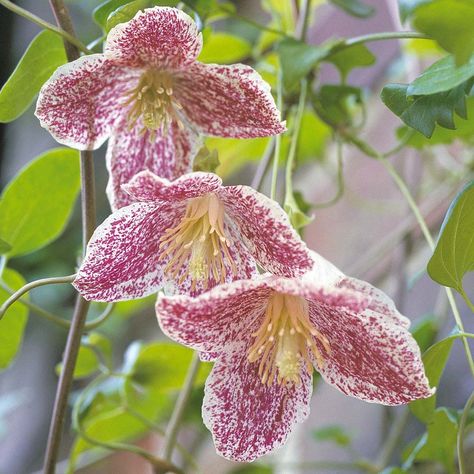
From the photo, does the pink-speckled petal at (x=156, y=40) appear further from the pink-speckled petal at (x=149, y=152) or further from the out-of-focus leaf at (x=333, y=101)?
the out-of-focus leaf at (x=333, y=101)

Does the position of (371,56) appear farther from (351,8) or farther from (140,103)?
(140,103)

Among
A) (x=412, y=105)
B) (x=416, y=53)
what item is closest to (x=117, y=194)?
(x=412, y=105)

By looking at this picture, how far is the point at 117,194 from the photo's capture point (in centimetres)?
48

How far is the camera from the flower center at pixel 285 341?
1.38 ft

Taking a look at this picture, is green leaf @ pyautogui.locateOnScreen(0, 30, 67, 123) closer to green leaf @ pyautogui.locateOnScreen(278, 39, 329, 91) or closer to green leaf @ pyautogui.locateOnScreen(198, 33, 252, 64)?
green leaf @ pyautogui.locateOnScreen(278, 39, 329, 91)

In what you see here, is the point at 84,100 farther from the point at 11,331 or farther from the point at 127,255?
the point at 11,331

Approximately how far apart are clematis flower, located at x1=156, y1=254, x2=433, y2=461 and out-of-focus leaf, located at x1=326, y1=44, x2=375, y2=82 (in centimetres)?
26

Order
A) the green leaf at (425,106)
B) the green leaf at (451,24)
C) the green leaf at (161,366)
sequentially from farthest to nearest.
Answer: the green leaf at (161,366) < the green leaf at (425,106) < the green leaf at (451,24)

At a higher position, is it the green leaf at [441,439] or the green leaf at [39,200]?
the green leaf at [39,200]

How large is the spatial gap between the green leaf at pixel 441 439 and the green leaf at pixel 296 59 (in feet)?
0.83

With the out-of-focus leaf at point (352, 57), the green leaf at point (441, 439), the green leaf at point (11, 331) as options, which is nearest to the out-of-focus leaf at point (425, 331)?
the green leaf at point (441, 439)

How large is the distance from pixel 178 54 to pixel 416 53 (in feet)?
1.87

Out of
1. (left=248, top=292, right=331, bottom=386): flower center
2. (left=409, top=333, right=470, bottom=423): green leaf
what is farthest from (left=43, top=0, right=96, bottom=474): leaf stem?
(left=409, top=333, right=470, bottom=423): green leaf

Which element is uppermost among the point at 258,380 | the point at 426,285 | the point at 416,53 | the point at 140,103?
the point at 140,103
